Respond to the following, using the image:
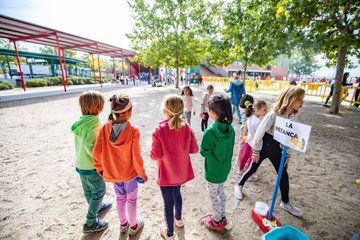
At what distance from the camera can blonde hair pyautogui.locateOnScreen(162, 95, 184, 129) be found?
69.8 inches

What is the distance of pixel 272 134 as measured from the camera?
7.83 feet

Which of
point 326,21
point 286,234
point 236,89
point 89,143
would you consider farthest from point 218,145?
point 326,21

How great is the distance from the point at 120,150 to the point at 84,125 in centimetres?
56

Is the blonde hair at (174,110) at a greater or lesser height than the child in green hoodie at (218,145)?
greater

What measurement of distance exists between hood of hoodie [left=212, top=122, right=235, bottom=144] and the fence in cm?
346

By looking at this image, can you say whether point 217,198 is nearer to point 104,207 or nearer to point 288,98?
point 288,98

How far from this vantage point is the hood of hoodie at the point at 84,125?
198 cm

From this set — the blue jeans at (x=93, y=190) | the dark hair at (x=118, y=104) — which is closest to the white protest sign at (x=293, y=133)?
the dark hair at (x=118, y=104)

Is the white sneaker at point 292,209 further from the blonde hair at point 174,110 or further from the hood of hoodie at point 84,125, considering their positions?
the hood of hoodie at point 84,125

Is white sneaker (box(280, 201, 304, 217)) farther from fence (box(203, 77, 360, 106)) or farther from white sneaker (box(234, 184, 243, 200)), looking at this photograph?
fence (box(203, 77, 360, 106))

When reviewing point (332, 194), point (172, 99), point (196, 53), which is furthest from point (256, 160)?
point (196, 53)

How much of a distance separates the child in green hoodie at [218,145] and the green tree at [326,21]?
5238 mm

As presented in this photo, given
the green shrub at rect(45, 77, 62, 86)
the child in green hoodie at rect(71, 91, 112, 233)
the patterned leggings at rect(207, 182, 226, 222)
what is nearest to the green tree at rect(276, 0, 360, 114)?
the patterned leggings at rect(207, 182, 226, 222)

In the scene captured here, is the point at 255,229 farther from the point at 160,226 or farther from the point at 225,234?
the point at 160,226
